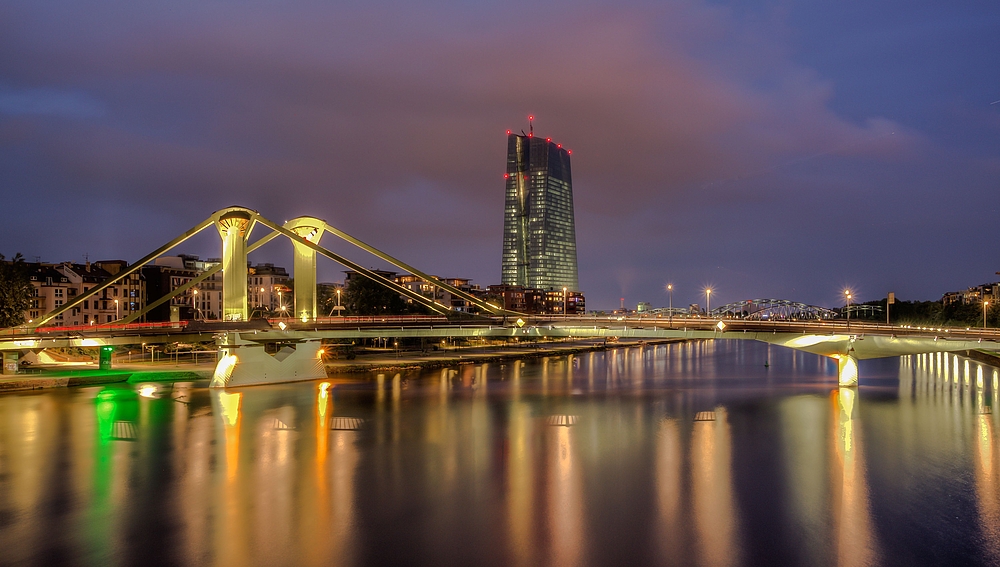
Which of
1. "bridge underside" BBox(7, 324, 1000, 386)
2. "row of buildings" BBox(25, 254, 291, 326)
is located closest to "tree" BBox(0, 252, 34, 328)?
"row of buildings" BBox(25, 254, 291, 326)

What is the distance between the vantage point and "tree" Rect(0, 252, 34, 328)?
57.5 metres

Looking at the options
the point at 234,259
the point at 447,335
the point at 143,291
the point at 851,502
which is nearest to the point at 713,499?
the point at 851,502

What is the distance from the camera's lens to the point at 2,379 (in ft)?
158

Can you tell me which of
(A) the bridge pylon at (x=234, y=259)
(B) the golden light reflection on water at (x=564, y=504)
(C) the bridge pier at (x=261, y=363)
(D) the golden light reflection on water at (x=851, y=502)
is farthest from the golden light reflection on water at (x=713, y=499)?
(A) the bridge pylon at (x=234, y=259)

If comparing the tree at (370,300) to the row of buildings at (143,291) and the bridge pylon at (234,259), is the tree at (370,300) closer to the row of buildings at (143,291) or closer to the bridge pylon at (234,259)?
the row of buildings at (143,291)

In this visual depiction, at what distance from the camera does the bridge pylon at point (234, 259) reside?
169 ft

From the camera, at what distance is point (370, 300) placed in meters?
90.2

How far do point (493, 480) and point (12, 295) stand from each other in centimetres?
5499

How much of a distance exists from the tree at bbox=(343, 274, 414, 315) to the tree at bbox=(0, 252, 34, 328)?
122 feet

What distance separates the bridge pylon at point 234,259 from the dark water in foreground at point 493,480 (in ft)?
27.4

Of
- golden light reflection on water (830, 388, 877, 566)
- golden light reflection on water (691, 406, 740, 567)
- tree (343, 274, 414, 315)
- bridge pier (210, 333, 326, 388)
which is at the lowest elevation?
golden light reflection on water (830, 388, 877, 566)

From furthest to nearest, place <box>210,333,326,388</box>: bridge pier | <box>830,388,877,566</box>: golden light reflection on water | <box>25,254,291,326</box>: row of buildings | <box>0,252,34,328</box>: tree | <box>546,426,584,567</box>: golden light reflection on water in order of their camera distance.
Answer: <box>25,254,291,326</box>: row of buildings
<box>0,252,34,328</box>: tree
<box>210,333,326,388</box>: bridge pier
<box>830,388,877,566</box>: golden light reflection on water
<box>546,426,584,567</box>: golden light reflection on water

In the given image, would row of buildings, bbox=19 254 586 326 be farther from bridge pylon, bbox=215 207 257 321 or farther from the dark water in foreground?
the dark water in foreground

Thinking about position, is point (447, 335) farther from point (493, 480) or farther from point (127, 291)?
point (127, 291)
